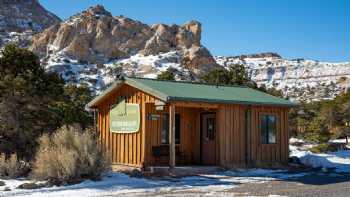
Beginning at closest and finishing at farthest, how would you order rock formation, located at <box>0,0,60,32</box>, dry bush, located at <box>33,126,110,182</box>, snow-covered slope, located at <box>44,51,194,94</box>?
1. dry bush, located at <box>33,126,110,182</box>
2. snow-covered slope, located at <box>44,51,194,94</box>
3. rock formation, located at <box>0,0,60,32</box>

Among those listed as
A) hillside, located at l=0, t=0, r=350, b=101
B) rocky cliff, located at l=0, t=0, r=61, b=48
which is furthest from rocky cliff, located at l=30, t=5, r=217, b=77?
rocky cliff, located at l=0, t=0, r=61, b=48

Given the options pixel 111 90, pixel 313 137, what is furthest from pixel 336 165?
pixel 313 137

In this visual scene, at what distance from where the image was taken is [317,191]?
36.4 ft

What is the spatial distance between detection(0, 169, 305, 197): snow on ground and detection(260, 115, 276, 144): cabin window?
262 cm

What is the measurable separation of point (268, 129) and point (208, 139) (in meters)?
2.26

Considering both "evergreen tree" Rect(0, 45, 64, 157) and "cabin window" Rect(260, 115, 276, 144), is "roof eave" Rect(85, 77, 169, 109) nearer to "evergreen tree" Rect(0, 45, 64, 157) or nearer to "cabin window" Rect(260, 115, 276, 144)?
"evergreen tree" Rect(0, 45, 64, 157)

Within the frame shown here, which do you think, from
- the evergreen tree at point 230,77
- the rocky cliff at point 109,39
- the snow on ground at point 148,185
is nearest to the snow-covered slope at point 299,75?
the rocky cliff at point 109,39

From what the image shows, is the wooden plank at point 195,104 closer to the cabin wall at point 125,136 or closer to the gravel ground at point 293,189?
the cabin wall at point 125,136

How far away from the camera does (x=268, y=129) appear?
17.7 meters

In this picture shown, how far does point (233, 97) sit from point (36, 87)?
6.56 metres

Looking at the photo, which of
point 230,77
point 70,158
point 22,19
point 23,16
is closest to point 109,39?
point 22,19

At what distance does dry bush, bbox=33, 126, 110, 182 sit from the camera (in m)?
12.2

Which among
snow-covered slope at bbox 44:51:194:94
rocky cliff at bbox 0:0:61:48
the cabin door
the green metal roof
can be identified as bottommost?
the cabin door

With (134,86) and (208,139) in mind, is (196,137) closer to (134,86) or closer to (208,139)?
(208,139)
